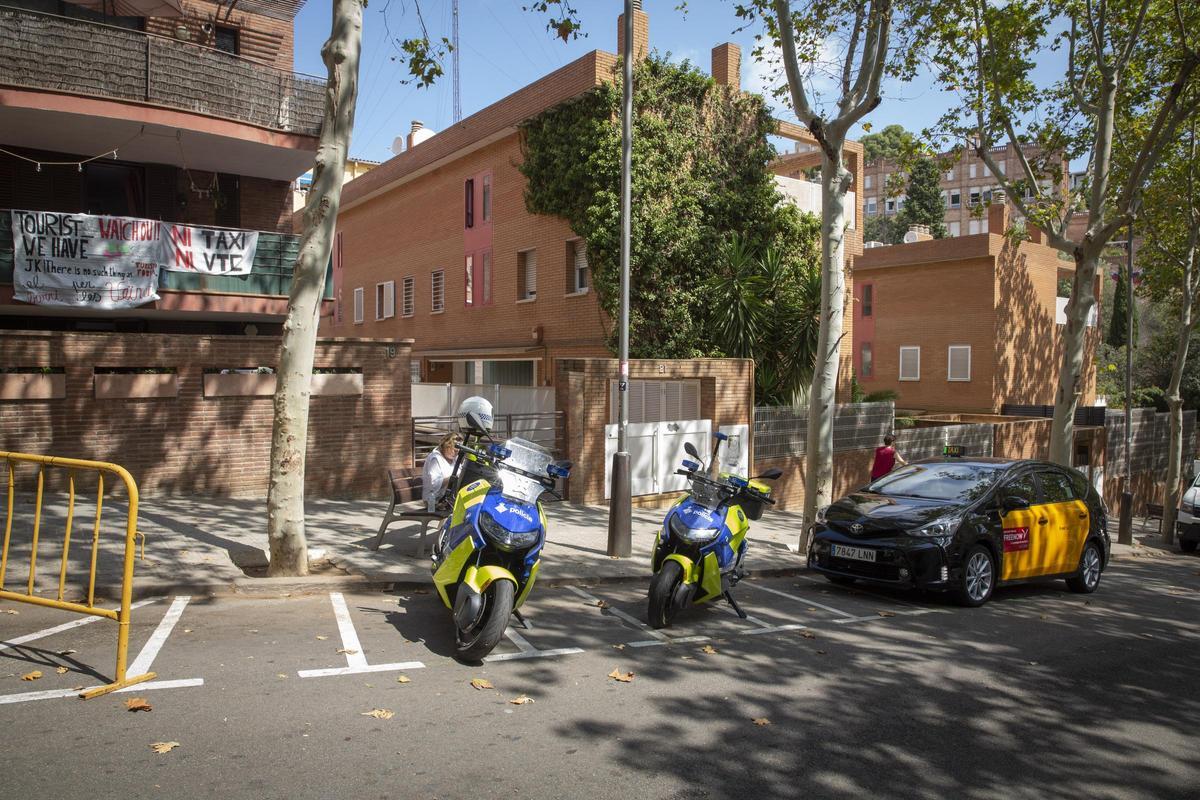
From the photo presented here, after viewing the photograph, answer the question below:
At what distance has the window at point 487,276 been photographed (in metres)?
25.1

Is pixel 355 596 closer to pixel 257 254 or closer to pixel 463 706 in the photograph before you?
pixel 463 706

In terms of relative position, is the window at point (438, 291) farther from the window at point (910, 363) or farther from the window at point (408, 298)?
the window at point (910, 363)

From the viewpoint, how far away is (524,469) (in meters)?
6.73

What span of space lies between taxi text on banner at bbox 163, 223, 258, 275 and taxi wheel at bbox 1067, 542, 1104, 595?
13.5m

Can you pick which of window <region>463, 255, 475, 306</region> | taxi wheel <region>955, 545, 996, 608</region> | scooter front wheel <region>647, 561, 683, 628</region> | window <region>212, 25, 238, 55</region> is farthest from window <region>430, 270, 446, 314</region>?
scooter front wheel <region>647, 561, 683, 628</region>

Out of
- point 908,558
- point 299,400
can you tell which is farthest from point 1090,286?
point 299,400

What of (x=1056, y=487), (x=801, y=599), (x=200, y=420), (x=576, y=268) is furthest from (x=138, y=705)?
(x=576, y=268)

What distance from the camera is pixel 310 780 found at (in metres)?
4.25

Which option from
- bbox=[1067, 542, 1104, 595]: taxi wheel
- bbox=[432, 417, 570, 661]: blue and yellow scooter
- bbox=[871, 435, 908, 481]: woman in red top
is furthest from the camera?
bbox=[871, 435, 908, 481]: woman in red top

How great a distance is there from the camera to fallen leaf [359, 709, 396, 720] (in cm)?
511

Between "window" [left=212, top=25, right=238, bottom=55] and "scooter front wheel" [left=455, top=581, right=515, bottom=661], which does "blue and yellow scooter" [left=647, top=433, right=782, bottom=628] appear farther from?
"window" [left=212, top=25, right=238, bottom=55]

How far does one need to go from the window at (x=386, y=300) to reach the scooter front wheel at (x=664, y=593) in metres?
25.7

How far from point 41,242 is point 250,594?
8.86 m

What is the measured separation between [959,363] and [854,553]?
24425 millimetres
